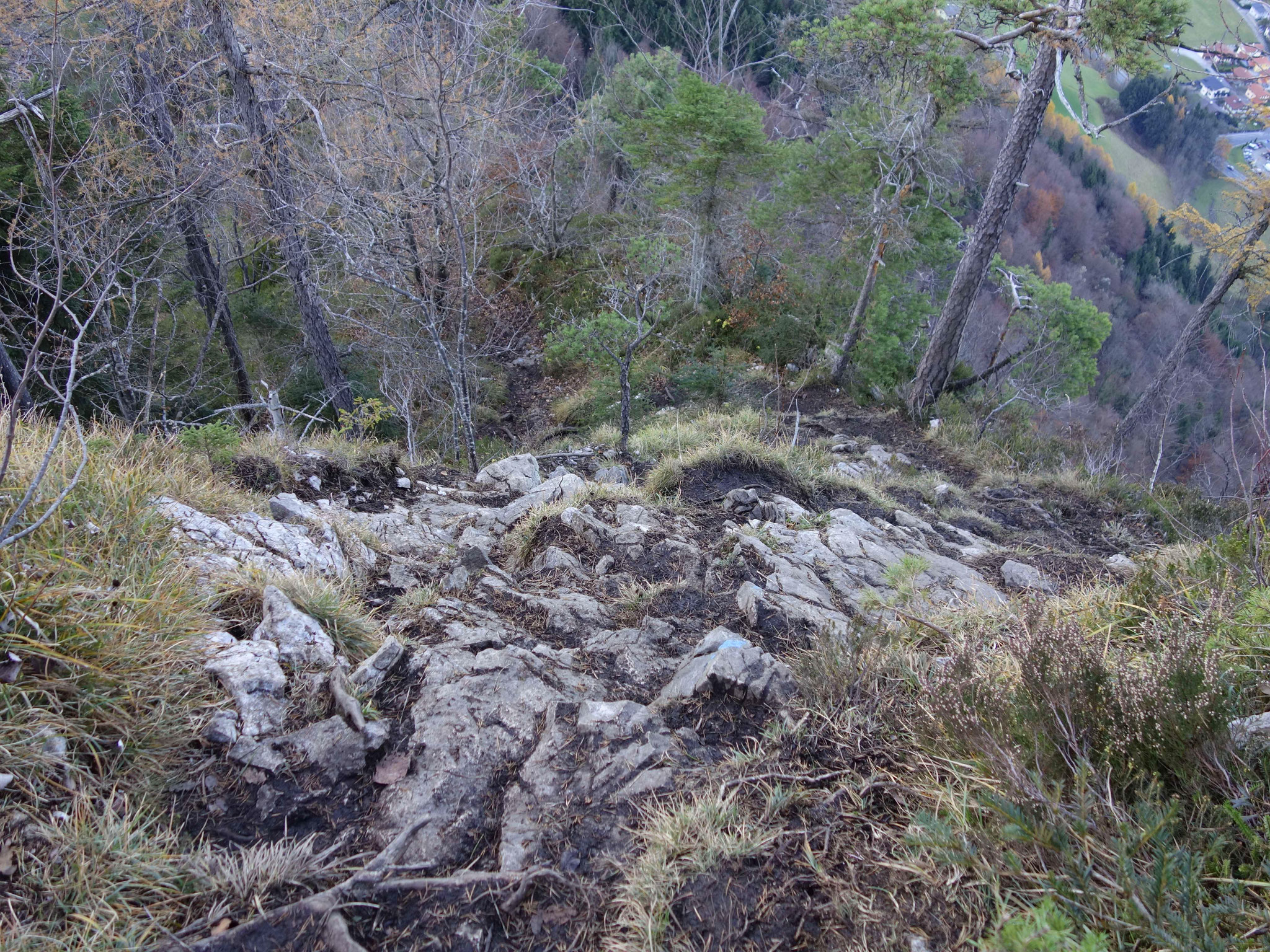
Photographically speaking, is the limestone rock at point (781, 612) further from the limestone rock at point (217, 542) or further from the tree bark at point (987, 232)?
the tree bark at point (987, 232)

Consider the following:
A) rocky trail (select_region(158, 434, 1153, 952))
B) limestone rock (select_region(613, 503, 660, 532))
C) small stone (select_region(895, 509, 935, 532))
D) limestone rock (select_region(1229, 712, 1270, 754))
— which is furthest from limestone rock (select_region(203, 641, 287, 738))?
small stone (select_region(895, 509, 935, 532))

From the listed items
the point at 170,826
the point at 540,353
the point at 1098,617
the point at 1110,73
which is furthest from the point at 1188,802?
the point at 540,353

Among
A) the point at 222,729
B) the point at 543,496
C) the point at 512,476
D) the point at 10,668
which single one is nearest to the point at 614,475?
the point at 512,476

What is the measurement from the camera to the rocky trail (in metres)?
1.85

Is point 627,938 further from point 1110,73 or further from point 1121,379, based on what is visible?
Answer: point 1121,379

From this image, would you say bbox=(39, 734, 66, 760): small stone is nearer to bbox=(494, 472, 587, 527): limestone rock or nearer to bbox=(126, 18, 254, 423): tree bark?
bbox=(494, 472, 587, 527): limestone rock

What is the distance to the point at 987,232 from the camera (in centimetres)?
973

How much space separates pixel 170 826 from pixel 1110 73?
443 inches

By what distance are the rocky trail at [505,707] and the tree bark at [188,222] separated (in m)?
6.64

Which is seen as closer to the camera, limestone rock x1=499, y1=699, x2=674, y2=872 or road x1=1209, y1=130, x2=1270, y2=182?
limestone rock x1=499, y1=699, x2=674, y2=872

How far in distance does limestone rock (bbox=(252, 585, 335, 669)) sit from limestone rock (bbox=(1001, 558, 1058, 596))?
438 cm

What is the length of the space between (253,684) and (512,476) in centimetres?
430

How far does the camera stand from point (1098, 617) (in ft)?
9.90

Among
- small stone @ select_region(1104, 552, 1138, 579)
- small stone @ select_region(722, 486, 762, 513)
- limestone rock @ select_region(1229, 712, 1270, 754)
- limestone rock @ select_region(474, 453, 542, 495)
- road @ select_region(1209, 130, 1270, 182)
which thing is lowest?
limestone rock @ select_region(474, 453, 542, 495)
